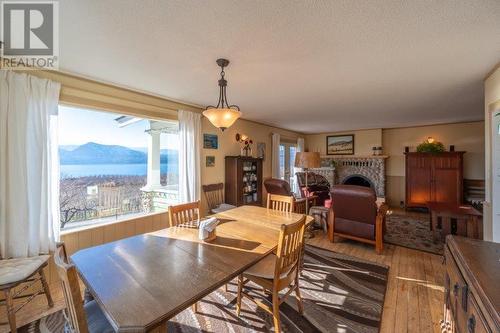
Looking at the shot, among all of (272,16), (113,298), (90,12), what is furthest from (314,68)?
(113,298)

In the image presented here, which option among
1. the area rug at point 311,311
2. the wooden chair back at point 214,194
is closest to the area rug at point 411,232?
the area rug at point 311,311

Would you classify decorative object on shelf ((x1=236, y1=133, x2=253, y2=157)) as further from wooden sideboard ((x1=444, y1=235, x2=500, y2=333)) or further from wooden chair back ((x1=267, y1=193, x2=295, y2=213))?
wooden sideboard ((x1=444, y1=235, x2=500, y2=333))

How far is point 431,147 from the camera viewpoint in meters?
5.43

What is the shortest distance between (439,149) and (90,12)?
7.03 m

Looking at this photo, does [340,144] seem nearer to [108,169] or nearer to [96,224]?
[108,169]

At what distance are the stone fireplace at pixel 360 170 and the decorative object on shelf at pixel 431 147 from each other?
3.04ft

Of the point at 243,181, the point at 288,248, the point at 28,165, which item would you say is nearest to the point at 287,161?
the point at 243,181

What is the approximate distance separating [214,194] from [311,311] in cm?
268

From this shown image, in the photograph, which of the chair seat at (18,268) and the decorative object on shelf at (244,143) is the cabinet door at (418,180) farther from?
the chair seat at (18,268)

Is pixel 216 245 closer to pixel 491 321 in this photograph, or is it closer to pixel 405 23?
pixel 491 321

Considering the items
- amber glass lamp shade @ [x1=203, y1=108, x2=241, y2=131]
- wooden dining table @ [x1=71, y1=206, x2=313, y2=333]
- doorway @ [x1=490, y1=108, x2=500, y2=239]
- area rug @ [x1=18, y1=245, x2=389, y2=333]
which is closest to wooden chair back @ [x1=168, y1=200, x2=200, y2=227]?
wooden dining table @ [x1=71, y1=206, x2=313, y2=333]

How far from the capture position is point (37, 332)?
1.75m

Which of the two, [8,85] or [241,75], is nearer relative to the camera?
[8,85]

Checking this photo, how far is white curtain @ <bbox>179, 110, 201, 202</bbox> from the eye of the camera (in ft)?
11.7
